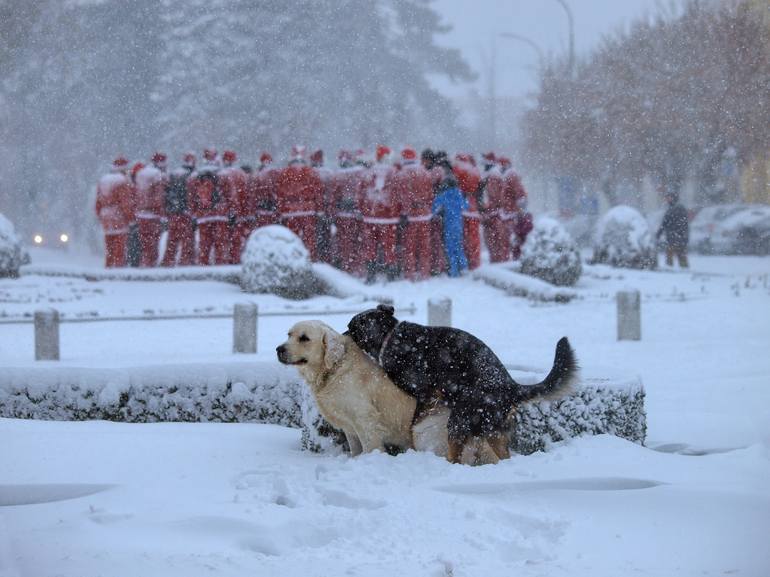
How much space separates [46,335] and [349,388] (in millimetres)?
5544

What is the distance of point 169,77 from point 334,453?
104 feet

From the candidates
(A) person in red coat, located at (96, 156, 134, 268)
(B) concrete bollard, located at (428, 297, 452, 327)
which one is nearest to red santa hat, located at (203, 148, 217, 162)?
(A) person in red coat, located at (96, 156, 134, 268)

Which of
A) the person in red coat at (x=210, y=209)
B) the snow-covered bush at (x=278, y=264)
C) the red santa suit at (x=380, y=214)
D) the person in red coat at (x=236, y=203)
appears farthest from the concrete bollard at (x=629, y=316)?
the person in red coat at (x=210, y=209)

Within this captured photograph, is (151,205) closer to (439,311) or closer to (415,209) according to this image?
(415,209)

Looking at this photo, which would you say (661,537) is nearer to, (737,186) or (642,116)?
(642,116)

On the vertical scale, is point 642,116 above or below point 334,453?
above

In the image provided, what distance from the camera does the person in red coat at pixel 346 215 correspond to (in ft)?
60.3

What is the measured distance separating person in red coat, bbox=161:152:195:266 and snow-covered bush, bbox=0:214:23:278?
104 inches

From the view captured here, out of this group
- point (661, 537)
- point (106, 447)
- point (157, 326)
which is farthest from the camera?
point (157, 326)

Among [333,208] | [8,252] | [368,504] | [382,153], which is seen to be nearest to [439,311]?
[382,153]

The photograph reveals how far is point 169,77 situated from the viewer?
1405 inches

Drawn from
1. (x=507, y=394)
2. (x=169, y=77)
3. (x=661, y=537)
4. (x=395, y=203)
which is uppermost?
(x=169, y=77)

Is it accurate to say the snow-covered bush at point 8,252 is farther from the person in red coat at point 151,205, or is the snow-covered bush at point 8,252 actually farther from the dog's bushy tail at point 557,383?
the dog's bushy tail at point 557,383

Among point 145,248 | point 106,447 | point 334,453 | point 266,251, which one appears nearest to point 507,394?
point 334,453
